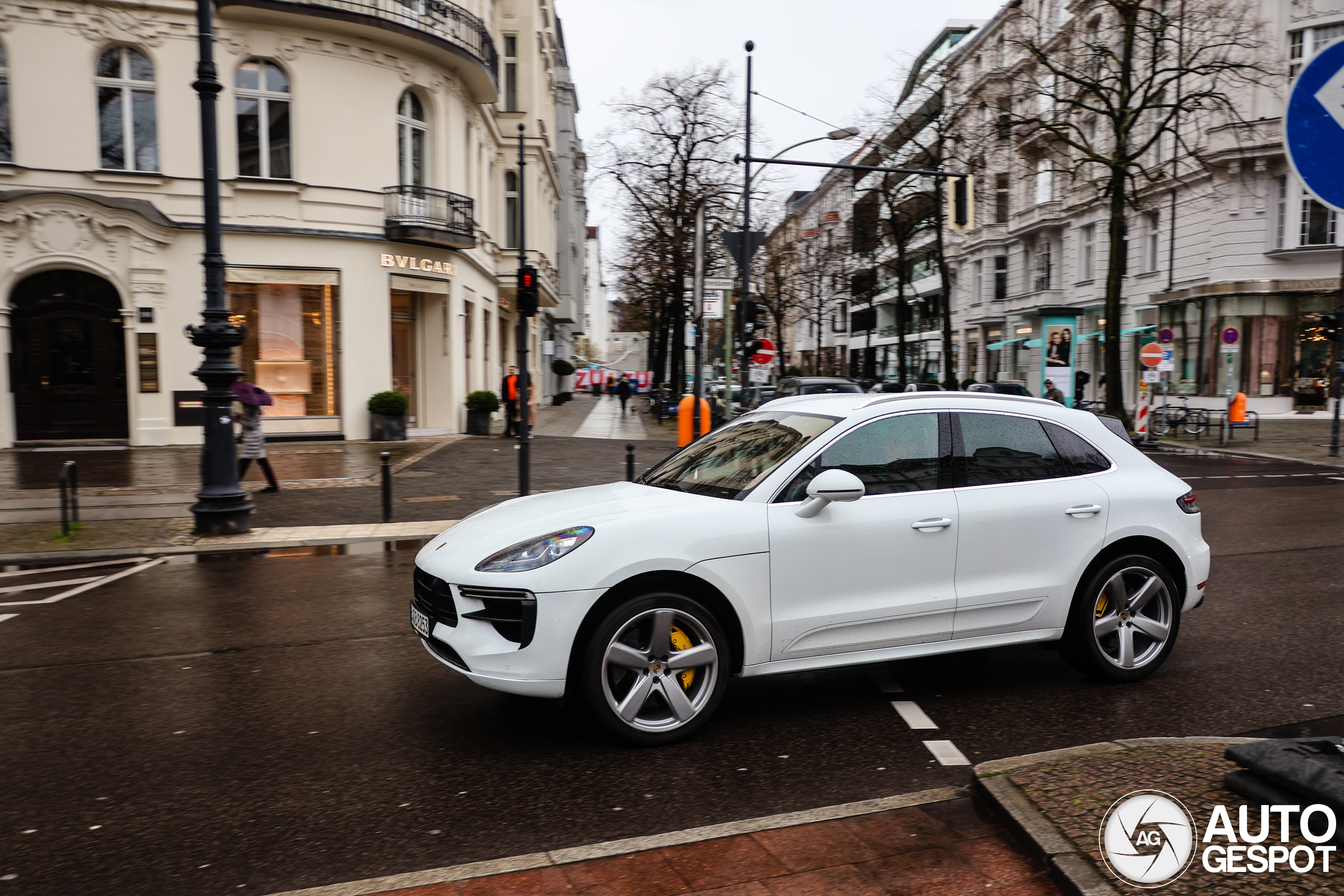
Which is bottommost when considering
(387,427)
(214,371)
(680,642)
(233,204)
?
(680,642)

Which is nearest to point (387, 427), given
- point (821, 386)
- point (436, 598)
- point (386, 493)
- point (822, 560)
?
point (386, 493)

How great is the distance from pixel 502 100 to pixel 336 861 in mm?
33865

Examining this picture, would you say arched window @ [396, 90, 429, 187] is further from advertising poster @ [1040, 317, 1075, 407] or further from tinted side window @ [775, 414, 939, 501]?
tinted side window @ [775, 414, 939, 501]

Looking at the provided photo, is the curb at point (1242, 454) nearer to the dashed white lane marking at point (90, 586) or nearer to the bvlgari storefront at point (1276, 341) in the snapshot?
the bvlgari storefront at point (1276, 341)

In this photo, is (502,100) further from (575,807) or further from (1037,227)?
A: (575,807)

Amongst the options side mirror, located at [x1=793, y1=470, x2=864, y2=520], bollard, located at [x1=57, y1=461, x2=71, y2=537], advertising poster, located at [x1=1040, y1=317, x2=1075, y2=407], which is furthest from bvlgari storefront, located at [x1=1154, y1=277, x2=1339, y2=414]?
side mirror, located at [x1=793, y1=470, x2=864, y2=520]

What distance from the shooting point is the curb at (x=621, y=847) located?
3.21 m

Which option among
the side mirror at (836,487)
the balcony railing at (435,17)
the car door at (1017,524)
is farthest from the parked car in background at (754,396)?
the balcony railing at (435,17)

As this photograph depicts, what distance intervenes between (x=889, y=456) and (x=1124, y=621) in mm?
1672

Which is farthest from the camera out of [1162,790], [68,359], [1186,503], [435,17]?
[435,17]

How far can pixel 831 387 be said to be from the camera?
26.8 m

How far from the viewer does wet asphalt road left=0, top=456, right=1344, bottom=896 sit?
3.58m

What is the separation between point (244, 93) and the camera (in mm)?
21688

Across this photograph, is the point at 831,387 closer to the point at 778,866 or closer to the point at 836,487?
the point at 836,487
